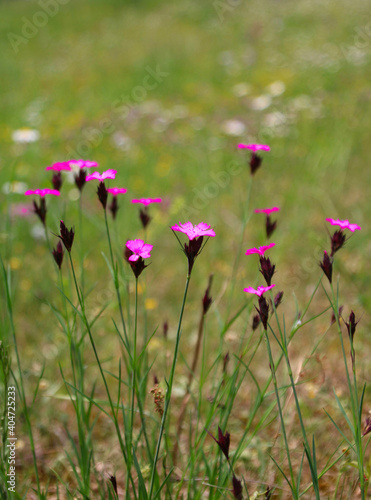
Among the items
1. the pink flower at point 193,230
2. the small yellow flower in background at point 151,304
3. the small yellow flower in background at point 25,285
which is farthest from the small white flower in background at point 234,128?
the pink flower at point 193,230

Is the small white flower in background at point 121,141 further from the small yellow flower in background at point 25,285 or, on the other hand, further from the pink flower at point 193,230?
the pink flower at point 193,230

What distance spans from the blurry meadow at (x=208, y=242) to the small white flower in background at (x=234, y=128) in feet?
0.09

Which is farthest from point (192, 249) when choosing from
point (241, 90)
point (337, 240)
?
point (241, 90)

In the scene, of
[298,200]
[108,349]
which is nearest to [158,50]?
[298,200]

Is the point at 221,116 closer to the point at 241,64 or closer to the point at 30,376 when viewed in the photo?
the point at 241,64

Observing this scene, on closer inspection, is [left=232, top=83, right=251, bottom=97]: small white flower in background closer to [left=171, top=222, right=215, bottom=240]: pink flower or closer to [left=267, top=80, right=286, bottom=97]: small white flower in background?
[left=267, top=80, right=286, bottom=97]: small white flower in background

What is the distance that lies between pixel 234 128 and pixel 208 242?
180cm

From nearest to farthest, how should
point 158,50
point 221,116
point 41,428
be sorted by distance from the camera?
1. point 41,428
2. point 221,116
3. point 158,50

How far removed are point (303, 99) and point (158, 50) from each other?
13.6ft

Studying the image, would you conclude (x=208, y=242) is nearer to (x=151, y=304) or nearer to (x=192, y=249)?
(x=151, y=304)

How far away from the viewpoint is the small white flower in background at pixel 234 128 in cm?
413

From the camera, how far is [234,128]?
4203 millimetres

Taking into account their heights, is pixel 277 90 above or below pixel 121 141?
above

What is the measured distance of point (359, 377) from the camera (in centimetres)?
168
